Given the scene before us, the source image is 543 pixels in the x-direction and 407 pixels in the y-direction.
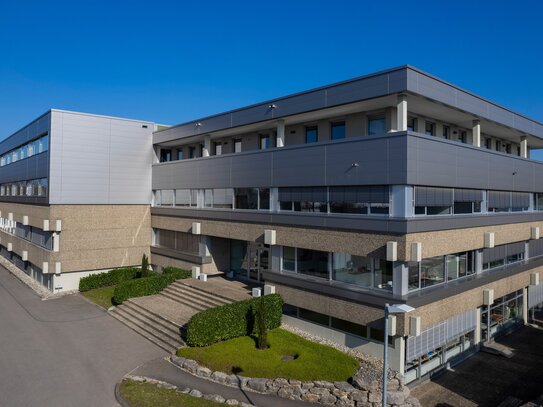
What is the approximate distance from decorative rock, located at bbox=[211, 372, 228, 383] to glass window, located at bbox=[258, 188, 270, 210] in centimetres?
863

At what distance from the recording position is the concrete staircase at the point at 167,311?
59.9ft

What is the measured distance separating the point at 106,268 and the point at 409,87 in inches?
901

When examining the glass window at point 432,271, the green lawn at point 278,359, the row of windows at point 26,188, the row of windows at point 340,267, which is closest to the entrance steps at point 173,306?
the green lawn at point 278,359

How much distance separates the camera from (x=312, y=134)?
2031 centimetres

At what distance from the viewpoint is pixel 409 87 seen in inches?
589

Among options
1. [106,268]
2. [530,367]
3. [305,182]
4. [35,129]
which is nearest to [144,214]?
[106,268]

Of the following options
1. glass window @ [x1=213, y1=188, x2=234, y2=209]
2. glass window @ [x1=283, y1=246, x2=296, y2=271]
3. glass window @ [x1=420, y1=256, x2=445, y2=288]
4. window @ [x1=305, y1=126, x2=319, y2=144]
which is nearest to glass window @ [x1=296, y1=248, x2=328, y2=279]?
glass window @ [x1=283, y1=246, x2=296, y2=271]

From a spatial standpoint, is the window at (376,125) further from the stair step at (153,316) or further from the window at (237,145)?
the stair step at (153,316)

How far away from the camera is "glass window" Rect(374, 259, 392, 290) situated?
15453 millimetres

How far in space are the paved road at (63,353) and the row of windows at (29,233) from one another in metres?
4.44

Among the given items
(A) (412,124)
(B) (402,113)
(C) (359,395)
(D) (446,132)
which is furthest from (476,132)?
(C) (359,395)

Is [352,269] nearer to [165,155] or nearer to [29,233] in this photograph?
[165,155]

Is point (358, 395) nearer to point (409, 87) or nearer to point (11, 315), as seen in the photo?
point (409, 87)

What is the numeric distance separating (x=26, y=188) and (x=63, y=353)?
20.3 meters
